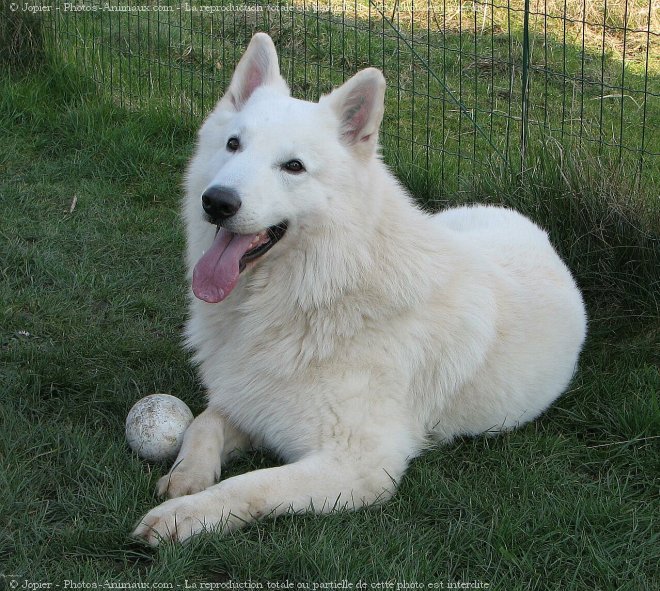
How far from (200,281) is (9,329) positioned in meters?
1.51

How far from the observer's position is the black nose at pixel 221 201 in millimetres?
3098

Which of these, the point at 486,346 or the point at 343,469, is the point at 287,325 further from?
the point at 486,346

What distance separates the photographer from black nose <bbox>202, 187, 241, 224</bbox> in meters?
3.10

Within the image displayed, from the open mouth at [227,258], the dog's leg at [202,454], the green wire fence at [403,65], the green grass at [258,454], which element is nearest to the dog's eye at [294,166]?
the open mouth at [227,258]

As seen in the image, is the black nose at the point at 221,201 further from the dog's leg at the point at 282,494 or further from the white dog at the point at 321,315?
the dog's leg at the point at 282,494

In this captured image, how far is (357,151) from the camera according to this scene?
344 cm

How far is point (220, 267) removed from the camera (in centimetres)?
332

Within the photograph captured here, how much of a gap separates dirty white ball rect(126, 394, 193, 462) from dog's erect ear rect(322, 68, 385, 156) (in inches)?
50.1

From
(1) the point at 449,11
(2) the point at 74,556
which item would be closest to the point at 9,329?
(2) the point at 74,556

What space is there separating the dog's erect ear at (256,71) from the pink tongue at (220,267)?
662 mm

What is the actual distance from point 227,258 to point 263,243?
0.15 metres

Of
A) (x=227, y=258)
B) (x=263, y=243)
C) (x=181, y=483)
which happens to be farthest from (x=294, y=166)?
(x=181, y=483)

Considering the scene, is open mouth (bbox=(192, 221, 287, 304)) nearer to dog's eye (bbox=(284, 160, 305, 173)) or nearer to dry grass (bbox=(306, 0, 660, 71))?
dog's eye (bbox=(284, 160, 305, 173))

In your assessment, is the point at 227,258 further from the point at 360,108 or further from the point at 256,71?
the point at 256,71
